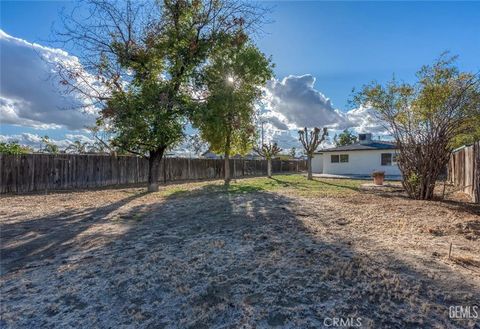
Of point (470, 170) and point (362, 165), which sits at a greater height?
point (362, 165)

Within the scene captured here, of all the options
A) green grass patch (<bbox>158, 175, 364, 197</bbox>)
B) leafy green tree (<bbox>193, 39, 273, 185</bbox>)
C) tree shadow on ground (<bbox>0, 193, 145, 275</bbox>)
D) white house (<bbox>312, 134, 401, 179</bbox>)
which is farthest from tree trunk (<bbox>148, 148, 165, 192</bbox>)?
white house (<bbox>312, 134, 401, 179</bbox>)

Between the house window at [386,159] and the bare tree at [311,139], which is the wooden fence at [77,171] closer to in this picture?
the bare tree at [311,139]

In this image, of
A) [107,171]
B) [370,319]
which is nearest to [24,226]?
[370,319]

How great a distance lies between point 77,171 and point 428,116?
13.7m

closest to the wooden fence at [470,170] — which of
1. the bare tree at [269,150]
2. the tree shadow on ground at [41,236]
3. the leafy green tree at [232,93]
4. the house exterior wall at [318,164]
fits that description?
the leafy green tree at [232,93]

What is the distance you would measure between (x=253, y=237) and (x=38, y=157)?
11103mm

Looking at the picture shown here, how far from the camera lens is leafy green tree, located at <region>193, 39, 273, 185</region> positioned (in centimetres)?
1123

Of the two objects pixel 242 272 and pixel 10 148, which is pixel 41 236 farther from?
pixel 10 148

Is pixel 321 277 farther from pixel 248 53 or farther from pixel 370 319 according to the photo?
pixel 248 53

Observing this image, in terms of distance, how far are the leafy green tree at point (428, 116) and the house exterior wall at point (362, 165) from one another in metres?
15.3

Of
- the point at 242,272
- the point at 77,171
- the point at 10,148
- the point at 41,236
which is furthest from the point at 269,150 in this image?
the point at 242,272

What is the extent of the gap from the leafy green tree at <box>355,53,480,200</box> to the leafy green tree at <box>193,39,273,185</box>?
4.81 metres

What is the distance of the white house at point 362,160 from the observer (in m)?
23.5

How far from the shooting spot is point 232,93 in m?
11.7
